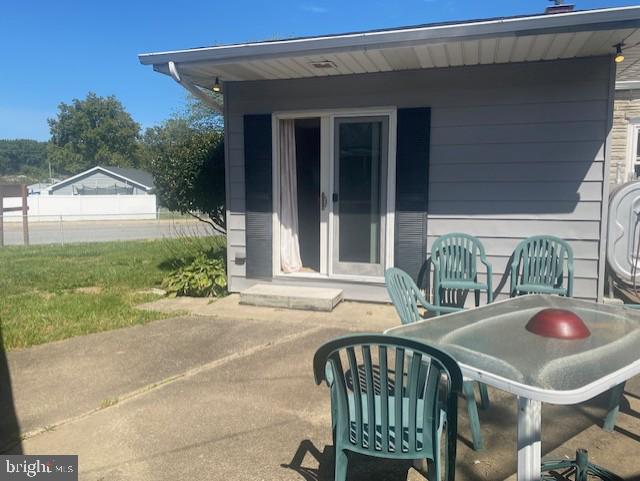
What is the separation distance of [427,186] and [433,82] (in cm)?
104

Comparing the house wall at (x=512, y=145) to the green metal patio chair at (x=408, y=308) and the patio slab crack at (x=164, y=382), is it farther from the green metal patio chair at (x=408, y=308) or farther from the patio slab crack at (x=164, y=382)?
the green metal patio chair at (x=408, y=308)

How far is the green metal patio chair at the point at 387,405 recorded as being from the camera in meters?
1.59

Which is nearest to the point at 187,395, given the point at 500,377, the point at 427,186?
the point at 500,377

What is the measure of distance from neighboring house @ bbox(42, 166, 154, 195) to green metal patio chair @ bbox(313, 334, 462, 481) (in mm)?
36393

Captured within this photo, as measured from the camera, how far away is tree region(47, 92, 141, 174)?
196 ft

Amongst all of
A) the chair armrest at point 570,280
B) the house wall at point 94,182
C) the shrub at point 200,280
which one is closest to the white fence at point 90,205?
the house wall at point 94,182

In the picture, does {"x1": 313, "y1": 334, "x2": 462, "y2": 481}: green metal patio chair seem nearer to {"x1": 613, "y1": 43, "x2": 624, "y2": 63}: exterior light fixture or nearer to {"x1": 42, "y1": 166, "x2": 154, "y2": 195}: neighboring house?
{"x1": 613, "y1": 43, "x2": 624, "y2": 63}: exterior light fixture

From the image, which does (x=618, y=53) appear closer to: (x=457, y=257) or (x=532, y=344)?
(x=457, y=257)

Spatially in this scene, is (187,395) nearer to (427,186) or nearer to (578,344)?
(578,344)

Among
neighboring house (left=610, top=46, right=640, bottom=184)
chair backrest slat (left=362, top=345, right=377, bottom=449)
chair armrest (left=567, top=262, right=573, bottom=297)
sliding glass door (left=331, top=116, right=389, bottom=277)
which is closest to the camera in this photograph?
chair backrest slat (left=362, top=345, right=377, bottom=449)

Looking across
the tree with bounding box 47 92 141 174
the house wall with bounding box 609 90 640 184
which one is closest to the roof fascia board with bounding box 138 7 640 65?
the house wall with bounding box 609 90 640 184

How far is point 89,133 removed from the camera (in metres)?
60.4

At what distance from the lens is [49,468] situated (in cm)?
227

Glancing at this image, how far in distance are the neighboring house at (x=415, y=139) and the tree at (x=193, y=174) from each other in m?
0.90
